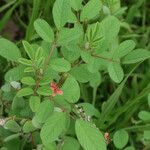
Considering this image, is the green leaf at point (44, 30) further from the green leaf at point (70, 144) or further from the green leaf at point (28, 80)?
the green leaf at point (70, 144)

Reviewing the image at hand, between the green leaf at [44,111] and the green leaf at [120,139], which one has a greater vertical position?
the green leaf at [44,111]

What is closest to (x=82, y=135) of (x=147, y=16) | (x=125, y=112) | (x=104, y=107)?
(x=104, y=107)

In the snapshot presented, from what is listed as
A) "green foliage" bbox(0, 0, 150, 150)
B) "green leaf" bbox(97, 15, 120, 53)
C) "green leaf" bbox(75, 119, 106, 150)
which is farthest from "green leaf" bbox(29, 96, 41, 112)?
"green leaf" bbox(97, 15, 120, 53)

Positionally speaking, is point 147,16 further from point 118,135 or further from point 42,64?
point 42,64

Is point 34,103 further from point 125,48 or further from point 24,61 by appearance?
point 125,48

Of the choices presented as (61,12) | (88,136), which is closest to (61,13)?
(61,12)

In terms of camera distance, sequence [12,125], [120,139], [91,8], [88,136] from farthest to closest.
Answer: [120,139] → [12,125] → [91,8] → [88,136]

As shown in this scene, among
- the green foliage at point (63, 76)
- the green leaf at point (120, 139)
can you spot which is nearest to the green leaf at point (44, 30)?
the green foliage at point (63, 76)
